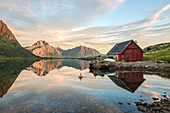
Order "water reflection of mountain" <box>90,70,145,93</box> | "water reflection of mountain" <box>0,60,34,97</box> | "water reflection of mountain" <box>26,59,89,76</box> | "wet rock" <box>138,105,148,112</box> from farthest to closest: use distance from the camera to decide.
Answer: "water reflection of mountain" <box>26,59,89,76</box> < "water reflection of mountain" <box>0,60,34,97</box> < "water reflection of mountain" <box>90,70,145,93</box> < "wet rock" <box>138,105,148,112</box>

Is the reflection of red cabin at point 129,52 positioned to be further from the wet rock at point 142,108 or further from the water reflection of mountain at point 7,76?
the wet rock at point 142,108

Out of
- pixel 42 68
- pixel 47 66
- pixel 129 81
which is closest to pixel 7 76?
pixel 42 68

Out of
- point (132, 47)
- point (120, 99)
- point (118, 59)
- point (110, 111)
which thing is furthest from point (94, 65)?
point (110, 111)

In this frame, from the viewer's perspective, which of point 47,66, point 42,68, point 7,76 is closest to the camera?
point 7,76

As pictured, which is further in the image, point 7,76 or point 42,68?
point 42,68

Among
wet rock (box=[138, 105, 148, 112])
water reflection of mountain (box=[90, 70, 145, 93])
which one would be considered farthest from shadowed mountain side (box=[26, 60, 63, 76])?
Answer: wet rock (box=[138, 105, 148, 112])

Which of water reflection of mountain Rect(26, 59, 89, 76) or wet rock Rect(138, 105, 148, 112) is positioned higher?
water reflection of mountain Rect(26, 59, 89, 76)

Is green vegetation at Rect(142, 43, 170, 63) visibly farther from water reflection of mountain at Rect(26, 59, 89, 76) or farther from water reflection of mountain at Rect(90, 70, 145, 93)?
water reflection of mountain at Rect(26, 59, 89, 76)

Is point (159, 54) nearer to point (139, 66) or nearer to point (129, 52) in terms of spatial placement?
point (129, 52)

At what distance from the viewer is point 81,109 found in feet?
31.4

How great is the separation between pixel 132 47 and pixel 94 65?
71.7 ft

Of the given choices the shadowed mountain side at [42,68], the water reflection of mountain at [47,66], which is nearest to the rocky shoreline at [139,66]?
the water reflection of mountain at [47,66]

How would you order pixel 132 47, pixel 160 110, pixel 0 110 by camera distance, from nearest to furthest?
1. pixel 160 110
2. pixel 0 110
3. pixel 132 47

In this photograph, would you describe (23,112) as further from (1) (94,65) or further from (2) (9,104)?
(1) (94,65)
